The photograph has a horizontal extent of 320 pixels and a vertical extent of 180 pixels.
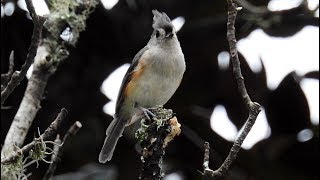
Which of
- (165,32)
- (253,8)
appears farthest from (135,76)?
(253,8)

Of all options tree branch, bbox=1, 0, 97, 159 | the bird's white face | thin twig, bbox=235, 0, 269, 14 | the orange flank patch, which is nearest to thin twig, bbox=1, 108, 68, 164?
tree branch, bbox=1, 0, 97, 159

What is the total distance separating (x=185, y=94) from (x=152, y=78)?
2.13ft

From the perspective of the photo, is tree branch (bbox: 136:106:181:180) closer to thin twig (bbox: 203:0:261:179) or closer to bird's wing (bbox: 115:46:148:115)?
thin twig (bbox: 203:0:261:179)

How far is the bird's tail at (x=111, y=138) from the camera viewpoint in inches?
162

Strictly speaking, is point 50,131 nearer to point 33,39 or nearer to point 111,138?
point 33,39

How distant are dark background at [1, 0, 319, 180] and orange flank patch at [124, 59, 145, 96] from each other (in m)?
0.59

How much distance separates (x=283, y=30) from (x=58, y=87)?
1558 millimetres

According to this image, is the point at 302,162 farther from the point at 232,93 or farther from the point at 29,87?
the point at 29,87

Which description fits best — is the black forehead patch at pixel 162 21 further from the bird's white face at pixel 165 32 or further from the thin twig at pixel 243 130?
the thin twig at pixel 243 130

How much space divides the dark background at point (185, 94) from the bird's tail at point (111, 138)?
424mm

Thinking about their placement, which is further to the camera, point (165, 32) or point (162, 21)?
point (165, 32)

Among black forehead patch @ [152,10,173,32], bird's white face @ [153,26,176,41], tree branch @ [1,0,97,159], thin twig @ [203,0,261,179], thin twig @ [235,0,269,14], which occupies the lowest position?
thin twig @ [235,0,269,14]

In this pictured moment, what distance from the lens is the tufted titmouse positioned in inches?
162

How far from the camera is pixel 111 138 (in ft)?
13.8
